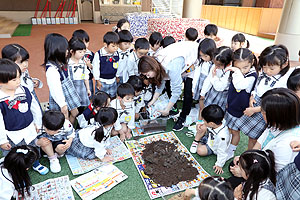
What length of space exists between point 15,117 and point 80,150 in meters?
0.65

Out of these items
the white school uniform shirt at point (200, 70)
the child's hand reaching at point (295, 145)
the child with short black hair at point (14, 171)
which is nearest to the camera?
the child's hand reaching at point (295, 145)

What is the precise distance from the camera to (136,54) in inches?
102

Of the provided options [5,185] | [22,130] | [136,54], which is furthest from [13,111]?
[136,54]

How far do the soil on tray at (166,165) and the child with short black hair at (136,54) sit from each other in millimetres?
969

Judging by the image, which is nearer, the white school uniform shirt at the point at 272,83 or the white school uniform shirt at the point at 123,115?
the white school uniform shirt at the point at 272,83

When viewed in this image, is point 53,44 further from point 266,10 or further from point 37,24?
point 37,24

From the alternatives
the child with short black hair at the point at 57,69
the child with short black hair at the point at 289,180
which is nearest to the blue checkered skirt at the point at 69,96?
the child with short black hair at the point at 57,69

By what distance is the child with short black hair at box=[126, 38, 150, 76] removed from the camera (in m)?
2.47

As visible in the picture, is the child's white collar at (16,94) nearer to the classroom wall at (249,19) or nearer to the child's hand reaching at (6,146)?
the child's hand reaching at (6,146)

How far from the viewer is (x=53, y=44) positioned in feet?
6.34

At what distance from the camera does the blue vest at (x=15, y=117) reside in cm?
158

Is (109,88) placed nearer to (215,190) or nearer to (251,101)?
(251,101)

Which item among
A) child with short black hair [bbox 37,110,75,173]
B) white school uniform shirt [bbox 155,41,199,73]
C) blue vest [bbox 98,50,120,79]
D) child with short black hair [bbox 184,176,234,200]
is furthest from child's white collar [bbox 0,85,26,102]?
child with short black hair [bbox 184,176,234,200]

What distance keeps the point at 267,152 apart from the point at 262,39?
8.60 metres
